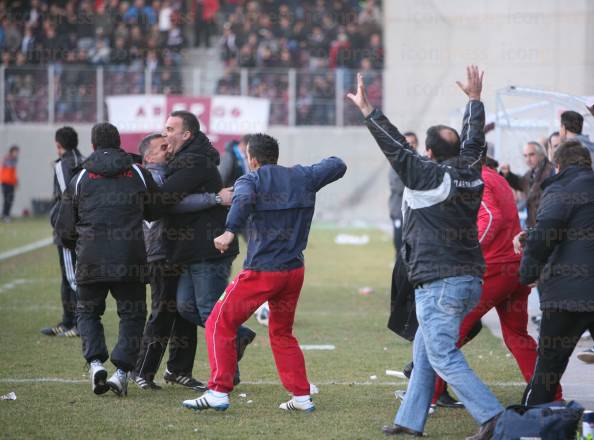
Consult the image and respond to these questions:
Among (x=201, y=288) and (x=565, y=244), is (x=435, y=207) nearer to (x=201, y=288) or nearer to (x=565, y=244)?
(x=565, y=244)

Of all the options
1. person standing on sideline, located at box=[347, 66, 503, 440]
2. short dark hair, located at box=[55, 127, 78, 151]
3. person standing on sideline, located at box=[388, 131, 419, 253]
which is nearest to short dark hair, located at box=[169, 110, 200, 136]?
person standing on sideline, located at box=[347, 66, 503, 440]

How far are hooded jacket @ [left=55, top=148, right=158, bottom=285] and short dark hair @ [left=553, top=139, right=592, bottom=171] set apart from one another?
2.94m

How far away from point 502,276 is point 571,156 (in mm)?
1046

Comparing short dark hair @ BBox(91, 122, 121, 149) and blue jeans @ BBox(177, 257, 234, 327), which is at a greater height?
short dark hair @ BBox(91, 122, 121, 149)

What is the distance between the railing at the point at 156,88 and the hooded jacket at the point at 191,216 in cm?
2212

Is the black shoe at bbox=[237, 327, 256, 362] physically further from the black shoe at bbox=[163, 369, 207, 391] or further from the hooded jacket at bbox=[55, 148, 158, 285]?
the hooded jacket at bbox=[55, 148, 158, 285]

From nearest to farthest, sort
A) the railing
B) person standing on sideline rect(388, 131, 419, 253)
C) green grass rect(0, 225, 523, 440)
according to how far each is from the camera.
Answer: green grass rect(0, 225, 523, 440) < person standing on sideline rect(388, 131, 419, 253) < the railing

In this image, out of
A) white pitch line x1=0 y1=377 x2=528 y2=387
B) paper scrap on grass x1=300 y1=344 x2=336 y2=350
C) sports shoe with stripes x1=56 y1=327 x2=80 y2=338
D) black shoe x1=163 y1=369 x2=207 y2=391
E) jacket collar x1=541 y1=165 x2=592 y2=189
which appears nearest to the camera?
jacket collar x1=541 y1=165 x2=592 y2=189

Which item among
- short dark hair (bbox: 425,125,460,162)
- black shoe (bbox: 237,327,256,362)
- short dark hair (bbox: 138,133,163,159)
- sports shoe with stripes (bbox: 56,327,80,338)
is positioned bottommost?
sports shoe with stripes (bbox: 56,327,80,338)

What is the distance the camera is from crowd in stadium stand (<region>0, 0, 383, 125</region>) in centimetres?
3034

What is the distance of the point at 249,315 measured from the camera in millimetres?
7219

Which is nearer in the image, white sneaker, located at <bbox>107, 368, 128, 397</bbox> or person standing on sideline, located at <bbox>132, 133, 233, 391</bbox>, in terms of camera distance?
white sneaker, located at <bbox>107, 368, 128, 397</bbox>

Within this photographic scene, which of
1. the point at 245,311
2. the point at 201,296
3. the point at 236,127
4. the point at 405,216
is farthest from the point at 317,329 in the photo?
the point at 236,127

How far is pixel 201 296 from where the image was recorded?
26.2ft
